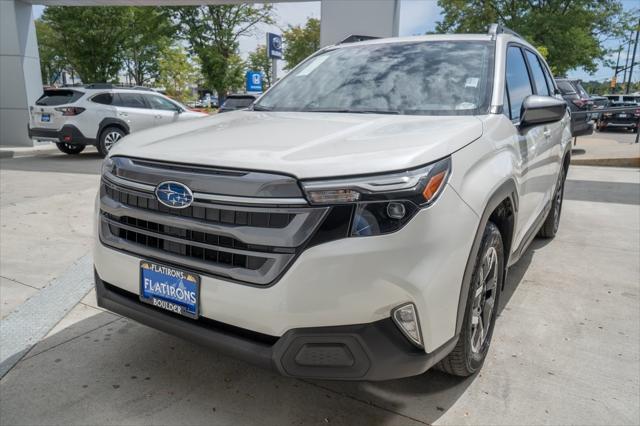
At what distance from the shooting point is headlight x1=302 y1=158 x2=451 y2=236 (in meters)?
1.80

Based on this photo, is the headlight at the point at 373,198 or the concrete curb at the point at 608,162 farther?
the concrete curb at the point at 608,162

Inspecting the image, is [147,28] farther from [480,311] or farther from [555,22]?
[480,311]

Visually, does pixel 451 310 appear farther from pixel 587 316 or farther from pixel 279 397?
pixel 587 316

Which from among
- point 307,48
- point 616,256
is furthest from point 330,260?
point 307,48

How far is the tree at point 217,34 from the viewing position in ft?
101

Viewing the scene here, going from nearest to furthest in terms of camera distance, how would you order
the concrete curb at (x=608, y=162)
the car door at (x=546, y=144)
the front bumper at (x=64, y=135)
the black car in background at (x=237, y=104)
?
the car door at (x=546, y=144) → the black car in background at (x=237, y=104) → the concrete curb at (x=608, y=162) → the front bumper at (x=64, y=135)

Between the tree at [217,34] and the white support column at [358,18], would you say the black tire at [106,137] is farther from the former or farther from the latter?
the tree at [217,34]

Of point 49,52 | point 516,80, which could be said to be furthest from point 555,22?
point 49,52

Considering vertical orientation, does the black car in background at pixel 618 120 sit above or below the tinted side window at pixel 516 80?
below

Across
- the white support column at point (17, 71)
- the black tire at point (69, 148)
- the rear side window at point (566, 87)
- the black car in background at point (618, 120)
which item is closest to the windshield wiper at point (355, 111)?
the rear side window at point (566, 87)

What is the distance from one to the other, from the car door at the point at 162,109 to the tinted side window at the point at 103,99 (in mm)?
982

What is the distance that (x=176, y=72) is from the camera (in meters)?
31.2

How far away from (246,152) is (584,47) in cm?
3125

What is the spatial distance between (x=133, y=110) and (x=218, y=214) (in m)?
11.7
